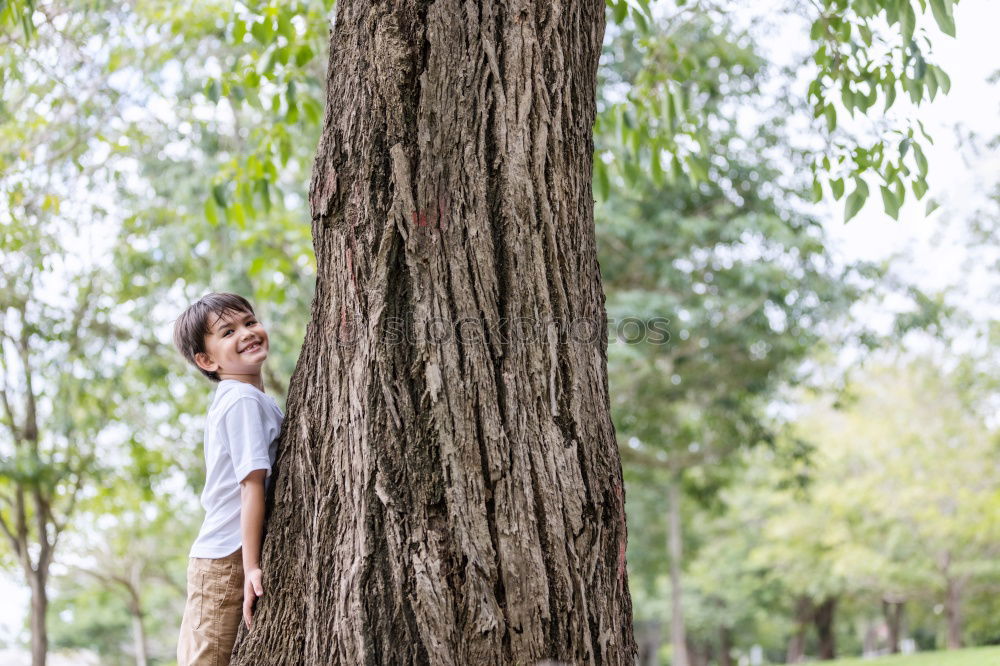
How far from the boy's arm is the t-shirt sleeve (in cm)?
3

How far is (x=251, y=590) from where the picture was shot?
2.44m

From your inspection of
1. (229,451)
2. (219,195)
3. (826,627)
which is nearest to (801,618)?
(826,627)

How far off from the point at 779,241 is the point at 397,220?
8.89 metres

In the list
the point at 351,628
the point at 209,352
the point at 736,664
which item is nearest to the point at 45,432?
the point at 209,352

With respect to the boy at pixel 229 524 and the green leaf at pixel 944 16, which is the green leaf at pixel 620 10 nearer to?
the green leaf at pixel 944 16

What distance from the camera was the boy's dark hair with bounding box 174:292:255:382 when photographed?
113 inches

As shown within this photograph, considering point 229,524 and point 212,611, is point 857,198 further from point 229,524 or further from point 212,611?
point 212,611

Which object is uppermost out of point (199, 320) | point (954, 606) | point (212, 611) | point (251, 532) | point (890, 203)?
point (890, 203)

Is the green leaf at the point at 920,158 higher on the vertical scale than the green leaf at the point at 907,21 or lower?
lower

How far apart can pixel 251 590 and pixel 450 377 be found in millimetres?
802

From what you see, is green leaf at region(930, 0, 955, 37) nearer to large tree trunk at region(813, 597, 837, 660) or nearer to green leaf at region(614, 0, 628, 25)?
green leaf at region(614, 0, 628, 25)

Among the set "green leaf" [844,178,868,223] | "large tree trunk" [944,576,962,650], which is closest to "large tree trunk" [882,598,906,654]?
"large tree trunk" [944,576,962,650]

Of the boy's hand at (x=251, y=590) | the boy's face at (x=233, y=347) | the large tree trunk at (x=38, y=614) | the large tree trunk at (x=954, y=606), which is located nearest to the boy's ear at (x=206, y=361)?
the boy's face at (x=233, y=347)

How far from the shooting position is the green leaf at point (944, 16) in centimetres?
343
